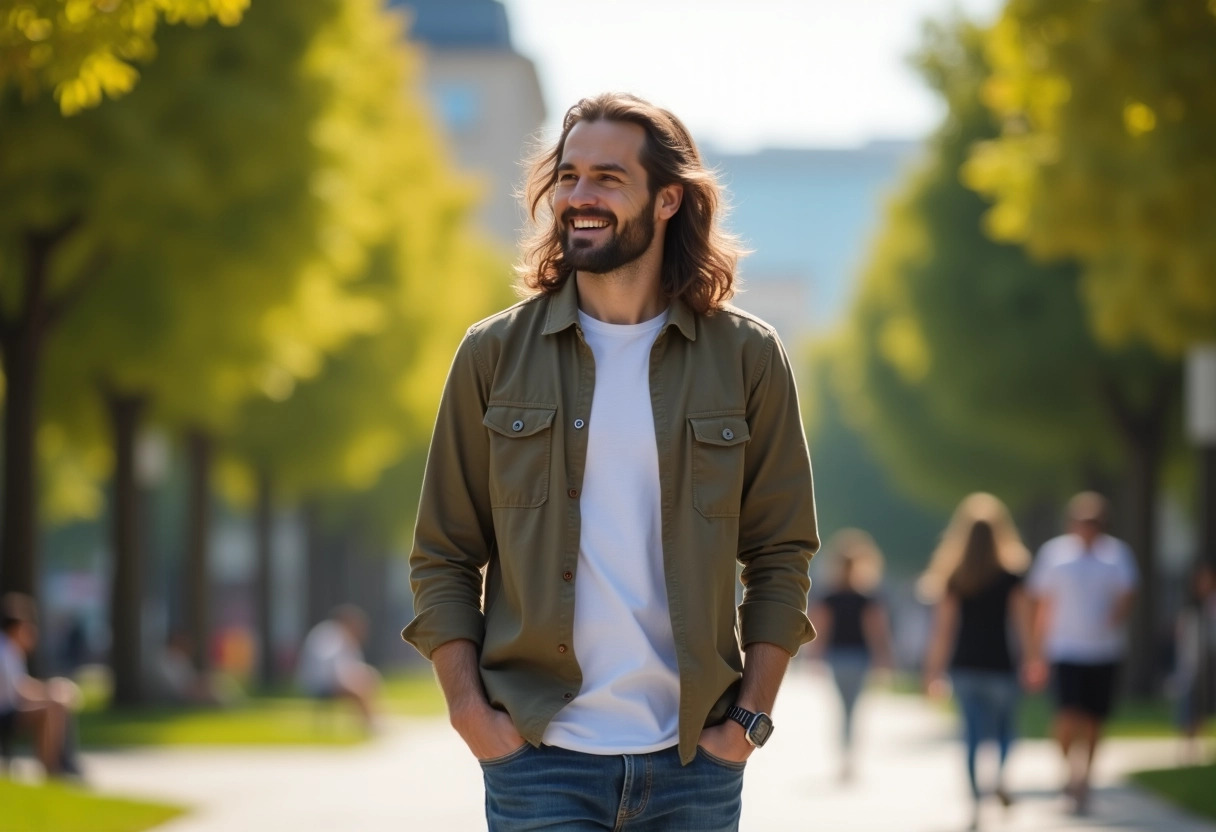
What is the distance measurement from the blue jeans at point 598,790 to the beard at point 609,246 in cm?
91

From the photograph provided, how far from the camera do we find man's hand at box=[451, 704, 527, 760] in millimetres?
4074

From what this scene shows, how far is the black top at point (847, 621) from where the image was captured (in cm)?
1695

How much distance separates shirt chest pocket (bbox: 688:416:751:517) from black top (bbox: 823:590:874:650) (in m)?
12.9

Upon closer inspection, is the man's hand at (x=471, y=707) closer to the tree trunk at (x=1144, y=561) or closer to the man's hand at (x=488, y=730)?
the man's hand at (x=488, y=730)

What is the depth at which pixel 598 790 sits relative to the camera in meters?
4.05

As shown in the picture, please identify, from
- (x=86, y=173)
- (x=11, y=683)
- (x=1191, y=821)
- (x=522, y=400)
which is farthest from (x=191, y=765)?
(x=522, y=400)

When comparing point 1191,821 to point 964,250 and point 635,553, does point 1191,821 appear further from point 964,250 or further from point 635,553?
point 964,250

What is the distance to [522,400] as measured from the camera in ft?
13.8

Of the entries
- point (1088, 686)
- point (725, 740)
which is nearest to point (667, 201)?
point (725, 740)

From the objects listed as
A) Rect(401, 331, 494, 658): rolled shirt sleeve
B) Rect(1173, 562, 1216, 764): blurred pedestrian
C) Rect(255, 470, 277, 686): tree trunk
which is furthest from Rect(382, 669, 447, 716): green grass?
Rect(401, 331, 494, 658): rolled shirt sleeve

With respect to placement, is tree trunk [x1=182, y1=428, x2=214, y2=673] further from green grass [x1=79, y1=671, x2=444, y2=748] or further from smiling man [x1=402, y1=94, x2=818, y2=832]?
smiling man [x1=402, y1=94, x2=818, y2=832]

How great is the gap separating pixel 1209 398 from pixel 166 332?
10.1 m

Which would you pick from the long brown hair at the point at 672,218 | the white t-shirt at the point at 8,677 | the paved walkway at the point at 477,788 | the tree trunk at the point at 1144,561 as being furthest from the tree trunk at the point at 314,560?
the long brown hair at the point at 672,218

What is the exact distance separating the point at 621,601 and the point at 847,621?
13.1 meters
